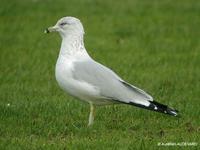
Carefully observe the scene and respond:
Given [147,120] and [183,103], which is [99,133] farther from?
[183,103]

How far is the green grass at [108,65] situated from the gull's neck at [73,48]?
2.54 feet

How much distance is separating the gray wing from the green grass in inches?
15.2

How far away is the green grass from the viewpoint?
7.81m

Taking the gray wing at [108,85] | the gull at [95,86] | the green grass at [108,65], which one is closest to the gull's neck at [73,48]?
the gull at [95,86]

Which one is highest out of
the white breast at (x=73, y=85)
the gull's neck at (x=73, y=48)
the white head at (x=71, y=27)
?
the white head at (x=71, y=27)

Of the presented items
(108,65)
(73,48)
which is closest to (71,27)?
(73,48)

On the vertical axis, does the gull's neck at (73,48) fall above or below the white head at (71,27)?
below

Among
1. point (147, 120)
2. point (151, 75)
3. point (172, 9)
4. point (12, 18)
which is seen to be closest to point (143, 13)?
point (172, 9)

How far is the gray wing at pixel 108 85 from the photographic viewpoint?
7.95 m

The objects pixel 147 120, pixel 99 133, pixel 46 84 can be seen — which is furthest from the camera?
pixel 46 84

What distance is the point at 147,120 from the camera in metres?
8.67

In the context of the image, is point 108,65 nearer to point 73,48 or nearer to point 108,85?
point 73,48

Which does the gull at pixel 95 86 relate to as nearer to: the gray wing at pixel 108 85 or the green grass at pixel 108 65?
the gray wing at pixel 108 85

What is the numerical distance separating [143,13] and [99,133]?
835 cm
